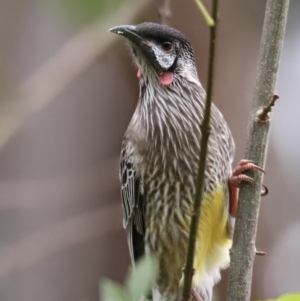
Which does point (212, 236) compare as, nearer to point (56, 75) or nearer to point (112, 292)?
point (56, 75)

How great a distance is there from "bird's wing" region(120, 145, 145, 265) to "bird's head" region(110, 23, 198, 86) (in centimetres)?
29

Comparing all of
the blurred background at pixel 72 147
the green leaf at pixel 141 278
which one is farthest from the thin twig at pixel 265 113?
A: the blurred background at pixel 72 147

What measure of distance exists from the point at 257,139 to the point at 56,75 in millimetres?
966

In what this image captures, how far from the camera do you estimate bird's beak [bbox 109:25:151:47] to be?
1873mm

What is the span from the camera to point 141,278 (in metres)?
0.88

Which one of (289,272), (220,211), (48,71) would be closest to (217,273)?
(220,211)

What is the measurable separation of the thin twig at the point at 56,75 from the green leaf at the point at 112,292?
1190 millimetres

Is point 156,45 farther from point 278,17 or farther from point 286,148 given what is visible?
point 286,148

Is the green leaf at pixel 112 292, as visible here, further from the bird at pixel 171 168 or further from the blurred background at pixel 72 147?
the blurred background at pixel 72 147

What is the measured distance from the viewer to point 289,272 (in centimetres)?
331

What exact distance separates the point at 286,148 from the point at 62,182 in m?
1.32

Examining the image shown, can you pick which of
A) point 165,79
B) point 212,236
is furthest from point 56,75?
point 212,236

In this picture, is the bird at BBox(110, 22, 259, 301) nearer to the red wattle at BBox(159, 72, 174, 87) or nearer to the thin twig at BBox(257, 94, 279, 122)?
the red wattle at BBox(159, 72, 174, 87)

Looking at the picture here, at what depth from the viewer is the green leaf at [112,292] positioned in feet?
2.71
